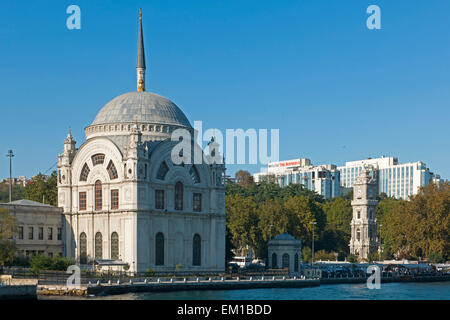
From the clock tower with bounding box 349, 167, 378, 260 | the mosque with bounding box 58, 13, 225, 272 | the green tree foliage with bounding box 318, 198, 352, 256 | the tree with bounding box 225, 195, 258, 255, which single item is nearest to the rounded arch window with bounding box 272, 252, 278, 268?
the mosque with bounding box 58, 13, 225, 272

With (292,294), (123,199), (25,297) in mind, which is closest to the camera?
(25,297)

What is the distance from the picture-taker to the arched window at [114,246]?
71562 mm

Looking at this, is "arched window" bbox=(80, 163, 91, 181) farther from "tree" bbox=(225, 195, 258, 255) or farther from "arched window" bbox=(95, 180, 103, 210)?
"tree" bbox=(225, 195, 258, 255)

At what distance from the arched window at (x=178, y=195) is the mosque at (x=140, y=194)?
87 mm

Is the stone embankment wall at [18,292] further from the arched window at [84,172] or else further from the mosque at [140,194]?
the arched window at [84,172]

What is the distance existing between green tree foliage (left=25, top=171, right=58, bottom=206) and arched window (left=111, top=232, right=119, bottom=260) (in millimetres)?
16590

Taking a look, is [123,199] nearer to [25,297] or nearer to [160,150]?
[160,150]

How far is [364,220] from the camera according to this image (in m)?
111

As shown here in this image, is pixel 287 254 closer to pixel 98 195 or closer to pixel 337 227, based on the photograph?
pixel 98 195

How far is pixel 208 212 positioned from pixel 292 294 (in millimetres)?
14603

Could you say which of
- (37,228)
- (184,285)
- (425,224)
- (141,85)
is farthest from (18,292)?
(425,224)

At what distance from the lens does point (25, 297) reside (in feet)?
173

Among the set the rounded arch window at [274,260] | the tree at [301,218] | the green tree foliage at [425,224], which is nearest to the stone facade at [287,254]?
the rounded arch window at [274,260]
